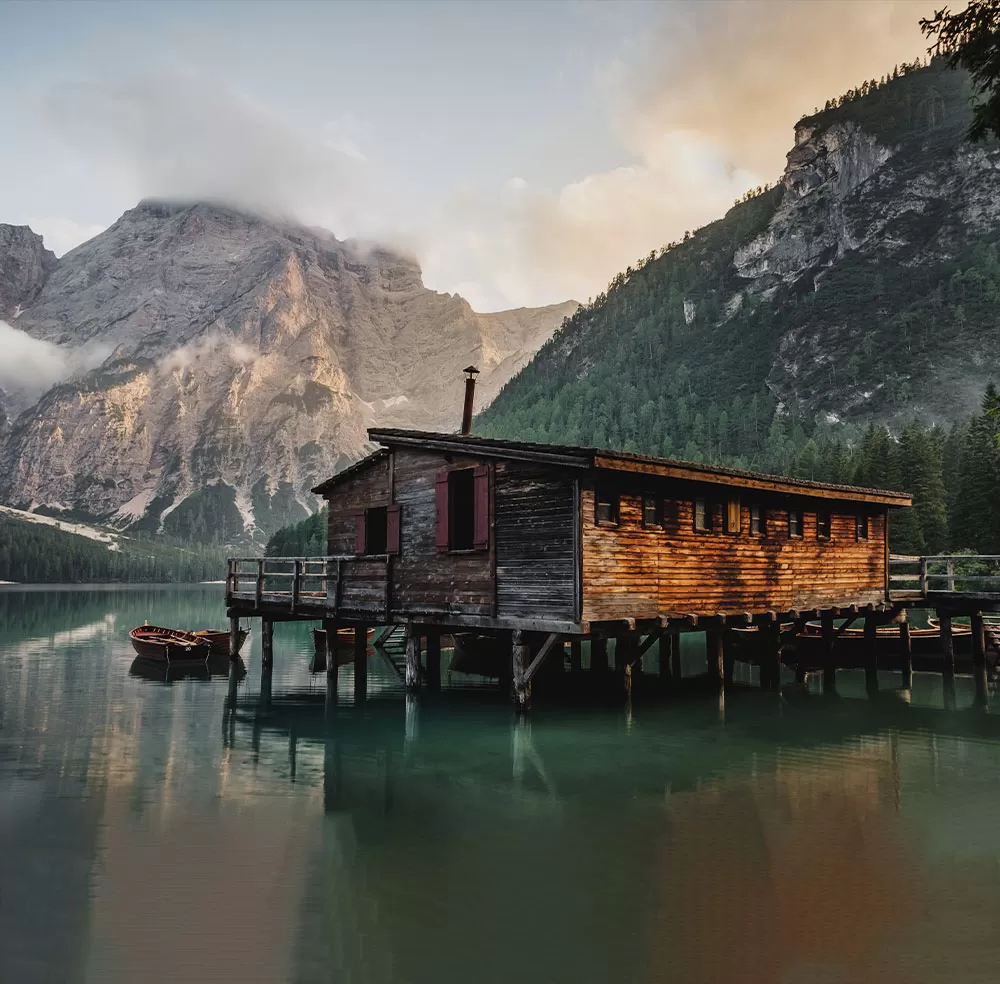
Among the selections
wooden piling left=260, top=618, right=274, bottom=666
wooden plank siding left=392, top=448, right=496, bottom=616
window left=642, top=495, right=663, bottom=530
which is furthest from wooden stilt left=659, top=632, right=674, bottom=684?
wooden piling left=260, top=618, right=274, bottom=666

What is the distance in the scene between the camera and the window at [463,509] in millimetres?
23000

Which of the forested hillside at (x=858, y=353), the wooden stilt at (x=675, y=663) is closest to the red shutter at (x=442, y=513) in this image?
the wooden stilt at (x=675, y=663)

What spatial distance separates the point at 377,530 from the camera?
2984 centimetres

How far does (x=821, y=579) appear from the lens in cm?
2877

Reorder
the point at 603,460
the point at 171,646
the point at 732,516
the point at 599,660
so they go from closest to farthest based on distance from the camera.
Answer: the point at 603,460 → the point at 732,516 → the point at 599,660 → the point at 171,646

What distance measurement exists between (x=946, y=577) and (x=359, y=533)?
22.0 m

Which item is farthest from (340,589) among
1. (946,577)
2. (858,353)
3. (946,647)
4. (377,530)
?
(858,353)

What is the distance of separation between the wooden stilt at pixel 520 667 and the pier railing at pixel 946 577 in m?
15.7

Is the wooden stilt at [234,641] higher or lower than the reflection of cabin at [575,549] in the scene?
lower

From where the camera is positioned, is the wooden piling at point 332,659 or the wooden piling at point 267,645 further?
the wooden piling at point 267,645

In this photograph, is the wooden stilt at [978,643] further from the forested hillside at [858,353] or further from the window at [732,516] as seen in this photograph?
the forested hillside at [858,353]

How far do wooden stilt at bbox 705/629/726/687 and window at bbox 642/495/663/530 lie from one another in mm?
5970

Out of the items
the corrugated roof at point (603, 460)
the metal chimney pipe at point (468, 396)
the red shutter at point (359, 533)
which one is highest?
the metal chimney pipe at point (468, 396)

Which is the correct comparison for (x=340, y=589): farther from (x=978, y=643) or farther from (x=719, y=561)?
(x=978, y=643)
